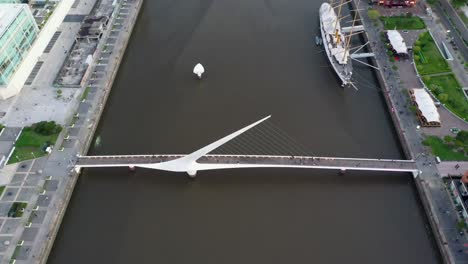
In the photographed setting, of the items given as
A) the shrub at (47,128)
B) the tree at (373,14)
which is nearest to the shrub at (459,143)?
the tree at (373,14)

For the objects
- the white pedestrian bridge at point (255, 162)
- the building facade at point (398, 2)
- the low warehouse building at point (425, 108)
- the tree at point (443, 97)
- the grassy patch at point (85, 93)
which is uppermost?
the building facade at point (398, 2)

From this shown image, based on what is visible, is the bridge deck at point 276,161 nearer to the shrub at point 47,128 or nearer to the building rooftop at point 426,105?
the shrub at point 47,128

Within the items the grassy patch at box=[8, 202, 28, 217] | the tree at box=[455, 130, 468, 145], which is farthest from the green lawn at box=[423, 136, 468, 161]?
the grassy patch at box=[8, 202, 28, 217]

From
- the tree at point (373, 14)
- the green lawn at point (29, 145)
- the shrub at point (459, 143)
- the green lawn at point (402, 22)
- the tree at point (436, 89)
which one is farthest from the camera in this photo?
the tree at point (373, 14)

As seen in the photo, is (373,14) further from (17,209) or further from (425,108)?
(17,209)

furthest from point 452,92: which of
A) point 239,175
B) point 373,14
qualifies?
point 239,175

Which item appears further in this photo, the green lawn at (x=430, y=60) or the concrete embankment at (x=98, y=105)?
the green lawn at (x=430, y=60)

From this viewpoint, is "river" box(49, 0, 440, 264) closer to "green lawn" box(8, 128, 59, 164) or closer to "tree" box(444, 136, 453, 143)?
"tree" box(444, 136, 453, 143)
